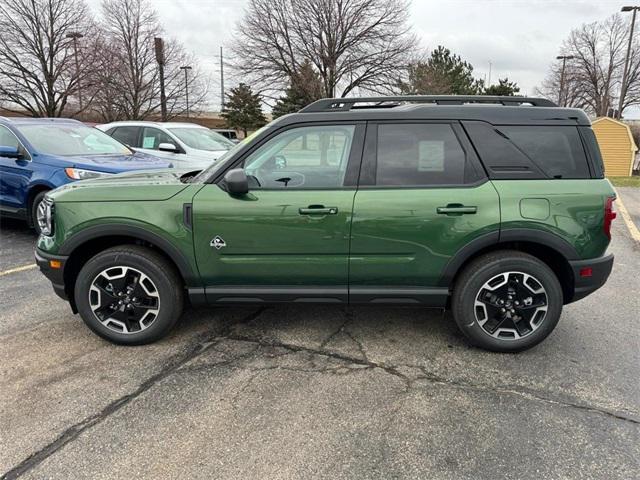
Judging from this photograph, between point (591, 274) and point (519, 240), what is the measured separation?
58 centimetres

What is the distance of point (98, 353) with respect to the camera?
138 inches

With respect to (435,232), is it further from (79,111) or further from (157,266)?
(79,111)

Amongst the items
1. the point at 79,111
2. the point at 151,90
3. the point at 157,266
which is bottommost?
the point at 157,266

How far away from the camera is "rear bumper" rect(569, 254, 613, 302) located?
3.35m

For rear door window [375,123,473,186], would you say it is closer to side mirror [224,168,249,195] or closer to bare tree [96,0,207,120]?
side mirror [224,168,249,195]

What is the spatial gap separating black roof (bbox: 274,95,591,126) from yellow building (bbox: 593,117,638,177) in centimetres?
2356

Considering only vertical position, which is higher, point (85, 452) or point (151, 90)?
point (151, 90)

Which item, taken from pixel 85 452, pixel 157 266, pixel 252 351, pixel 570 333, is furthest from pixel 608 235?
pixel 85 452

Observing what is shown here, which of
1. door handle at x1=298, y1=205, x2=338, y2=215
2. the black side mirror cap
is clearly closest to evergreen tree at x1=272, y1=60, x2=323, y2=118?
the black side mirror cap

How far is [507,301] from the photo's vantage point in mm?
3426

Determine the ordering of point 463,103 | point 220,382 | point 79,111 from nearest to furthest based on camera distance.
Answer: point 220,382, point 463,103, point 79,111

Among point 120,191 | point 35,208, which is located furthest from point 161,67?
point 120,191

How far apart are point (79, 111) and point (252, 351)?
78.5 feet

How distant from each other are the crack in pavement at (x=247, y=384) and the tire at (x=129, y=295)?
34 cm
